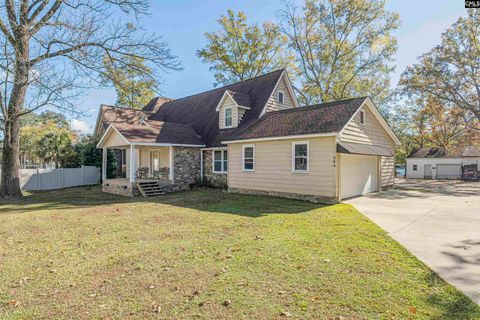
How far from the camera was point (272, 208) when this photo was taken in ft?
33.4

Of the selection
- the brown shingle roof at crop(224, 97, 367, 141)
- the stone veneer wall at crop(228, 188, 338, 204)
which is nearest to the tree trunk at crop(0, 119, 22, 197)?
the brown shingle roof at crop(224, 97, 367, 141)

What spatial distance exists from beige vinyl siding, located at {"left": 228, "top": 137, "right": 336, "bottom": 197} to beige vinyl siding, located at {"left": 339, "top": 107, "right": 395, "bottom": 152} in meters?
1.13

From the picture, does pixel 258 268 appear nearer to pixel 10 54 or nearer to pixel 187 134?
pixel 10 54

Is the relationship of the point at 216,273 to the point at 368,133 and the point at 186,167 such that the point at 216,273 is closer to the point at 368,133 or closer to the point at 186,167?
the point at 368,133

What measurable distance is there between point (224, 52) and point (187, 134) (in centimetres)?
1751

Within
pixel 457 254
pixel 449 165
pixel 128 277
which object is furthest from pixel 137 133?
pixel 449 165

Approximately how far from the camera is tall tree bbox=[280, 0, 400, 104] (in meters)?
25.9

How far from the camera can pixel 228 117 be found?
17.9 metres

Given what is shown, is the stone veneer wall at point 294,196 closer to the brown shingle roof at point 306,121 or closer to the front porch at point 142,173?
the brown shingle roof at point 306,121

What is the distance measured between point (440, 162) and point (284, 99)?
25.2 metres

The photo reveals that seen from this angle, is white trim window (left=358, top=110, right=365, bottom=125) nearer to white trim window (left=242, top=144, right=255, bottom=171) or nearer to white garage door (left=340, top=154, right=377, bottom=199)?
white garage door (left=340, top=154, right=377, bottom=199)

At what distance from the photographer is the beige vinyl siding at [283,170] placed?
11.3 metres

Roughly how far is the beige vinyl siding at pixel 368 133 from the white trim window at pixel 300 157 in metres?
1.54

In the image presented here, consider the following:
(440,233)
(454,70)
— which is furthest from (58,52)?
(454,70)
